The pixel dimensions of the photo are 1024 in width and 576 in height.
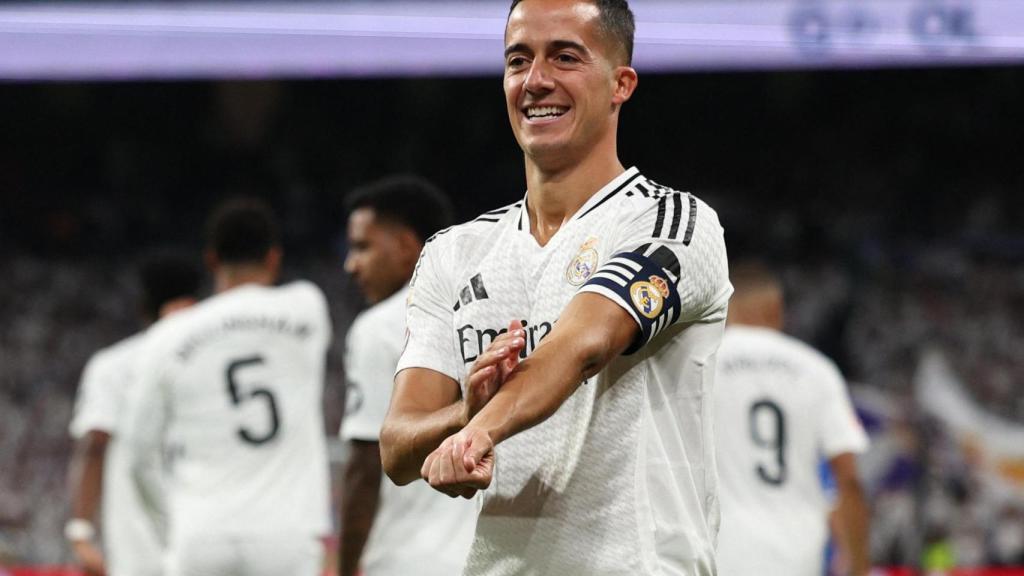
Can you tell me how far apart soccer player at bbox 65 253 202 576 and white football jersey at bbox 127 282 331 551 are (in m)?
0.91

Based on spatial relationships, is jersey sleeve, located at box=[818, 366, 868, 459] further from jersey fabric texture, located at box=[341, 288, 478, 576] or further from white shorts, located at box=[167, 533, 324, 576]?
white shorts, located at box=[167, 533, 324, 576]

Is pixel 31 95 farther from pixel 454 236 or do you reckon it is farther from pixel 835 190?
pixel 454 236

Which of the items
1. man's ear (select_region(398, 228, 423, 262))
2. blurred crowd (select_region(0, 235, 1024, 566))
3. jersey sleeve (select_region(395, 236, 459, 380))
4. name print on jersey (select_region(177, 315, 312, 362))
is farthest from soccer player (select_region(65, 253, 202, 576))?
blurred crowd (select_region(0, 235, 1024, 566))

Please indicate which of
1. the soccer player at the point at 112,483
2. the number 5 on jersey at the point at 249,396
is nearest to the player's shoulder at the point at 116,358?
the soccer player at the point at 112,483

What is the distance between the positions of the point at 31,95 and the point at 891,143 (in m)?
9.28

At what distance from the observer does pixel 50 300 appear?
15383 millimetres

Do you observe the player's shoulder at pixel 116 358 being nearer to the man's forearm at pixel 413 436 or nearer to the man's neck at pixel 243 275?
the man's neck at pixel 243 275

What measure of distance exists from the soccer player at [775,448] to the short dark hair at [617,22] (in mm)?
2792

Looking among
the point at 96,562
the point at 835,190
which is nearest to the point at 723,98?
the point at 835,190

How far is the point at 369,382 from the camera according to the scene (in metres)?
4.47

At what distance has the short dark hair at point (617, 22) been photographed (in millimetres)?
2506

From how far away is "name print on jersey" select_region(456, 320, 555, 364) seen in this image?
2.47 metres

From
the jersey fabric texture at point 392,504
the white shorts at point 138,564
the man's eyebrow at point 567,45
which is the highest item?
the man's eyebrow at point 567,45

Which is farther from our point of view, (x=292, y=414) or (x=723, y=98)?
(x=723, y=98)
